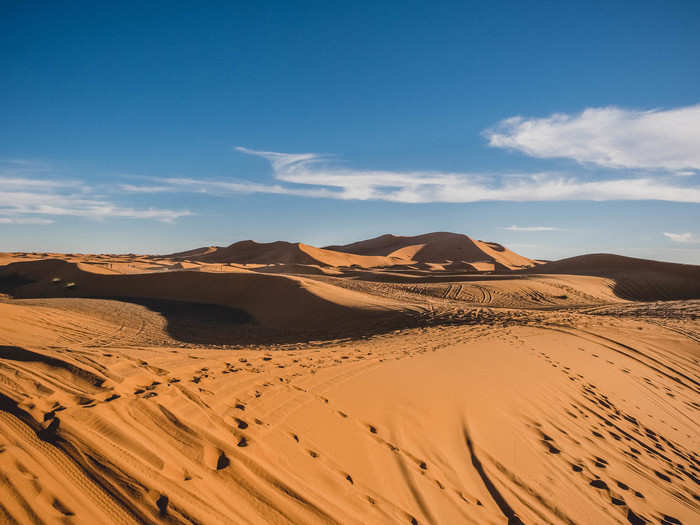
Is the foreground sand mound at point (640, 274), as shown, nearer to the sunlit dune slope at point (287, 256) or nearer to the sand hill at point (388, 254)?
the sand hill at point (388, 254)

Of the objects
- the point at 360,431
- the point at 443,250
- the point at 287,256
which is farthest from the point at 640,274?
the point at 443,250

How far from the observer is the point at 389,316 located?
1264 cm

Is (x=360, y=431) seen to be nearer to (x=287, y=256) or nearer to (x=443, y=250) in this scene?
(x=287, y=256)

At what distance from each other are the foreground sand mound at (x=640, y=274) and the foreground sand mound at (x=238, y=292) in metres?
20.6

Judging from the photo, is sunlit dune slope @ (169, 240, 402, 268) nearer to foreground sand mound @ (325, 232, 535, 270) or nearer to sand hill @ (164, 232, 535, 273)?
sand hill @ (164, 232, 535, 273)

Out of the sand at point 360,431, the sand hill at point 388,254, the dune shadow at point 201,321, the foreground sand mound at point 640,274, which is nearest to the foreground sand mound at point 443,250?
the sand hill at point 388,254

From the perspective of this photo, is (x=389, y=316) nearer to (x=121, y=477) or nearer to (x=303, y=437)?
(x=303, y=437)

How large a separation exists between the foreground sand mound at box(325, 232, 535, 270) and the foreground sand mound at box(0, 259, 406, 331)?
45.0 meters

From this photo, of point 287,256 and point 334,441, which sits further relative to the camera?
point 287,256

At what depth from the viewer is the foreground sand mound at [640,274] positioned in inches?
976

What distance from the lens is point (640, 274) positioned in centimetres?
2819

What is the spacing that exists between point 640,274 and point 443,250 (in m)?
38.4

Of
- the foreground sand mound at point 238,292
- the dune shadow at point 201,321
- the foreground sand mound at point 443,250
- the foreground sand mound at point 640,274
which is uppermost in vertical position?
the foreground sand mound at point 443,250

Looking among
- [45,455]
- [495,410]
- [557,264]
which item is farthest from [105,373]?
[557,264]
